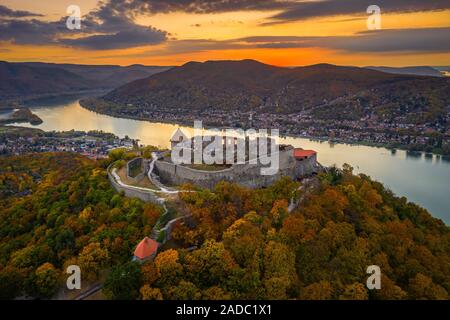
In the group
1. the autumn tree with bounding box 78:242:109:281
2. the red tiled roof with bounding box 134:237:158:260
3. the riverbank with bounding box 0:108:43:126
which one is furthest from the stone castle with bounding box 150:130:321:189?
the riverbank with bounding box 0:108:43:126

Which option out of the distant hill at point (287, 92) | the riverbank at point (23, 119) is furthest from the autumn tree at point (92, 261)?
the riverbank at point (23, 119)

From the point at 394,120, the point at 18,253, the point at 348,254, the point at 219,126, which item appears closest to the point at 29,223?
the point at 18,253

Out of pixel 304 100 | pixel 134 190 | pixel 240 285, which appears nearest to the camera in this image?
pixel 240 285

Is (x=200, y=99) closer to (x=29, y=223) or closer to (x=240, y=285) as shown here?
(x=29, y=223)

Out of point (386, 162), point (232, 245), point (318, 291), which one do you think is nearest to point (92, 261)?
point (232, 245)

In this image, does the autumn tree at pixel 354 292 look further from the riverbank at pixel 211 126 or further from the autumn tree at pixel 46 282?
the riverbank at pixel 211 126

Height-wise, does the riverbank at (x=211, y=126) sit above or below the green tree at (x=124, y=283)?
below

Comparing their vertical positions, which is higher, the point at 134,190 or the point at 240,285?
the point at 134,190

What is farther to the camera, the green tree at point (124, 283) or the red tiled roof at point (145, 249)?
the red tiled roof at point (145, 249)
